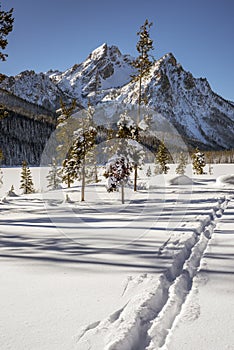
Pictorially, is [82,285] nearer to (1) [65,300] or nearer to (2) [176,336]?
(1) [65,300]

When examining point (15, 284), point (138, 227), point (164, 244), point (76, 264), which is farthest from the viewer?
point (138, 227)

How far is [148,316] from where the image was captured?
3.43 metres

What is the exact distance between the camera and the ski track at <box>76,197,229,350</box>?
112 inches

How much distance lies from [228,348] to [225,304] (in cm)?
101

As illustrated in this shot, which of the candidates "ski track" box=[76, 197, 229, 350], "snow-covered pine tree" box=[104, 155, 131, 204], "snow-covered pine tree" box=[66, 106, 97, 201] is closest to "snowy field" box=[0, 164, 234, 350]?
"ski track" box=[76, 197, 229, 350]

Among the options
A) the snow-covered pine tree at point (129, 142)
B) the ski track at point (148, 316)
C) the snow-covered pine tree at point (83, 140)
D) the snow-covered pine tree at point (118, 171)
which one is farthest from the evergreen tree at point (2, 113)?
the ski track at point (148, 316)

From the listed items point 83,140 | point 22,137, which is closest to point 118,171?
point 83,140

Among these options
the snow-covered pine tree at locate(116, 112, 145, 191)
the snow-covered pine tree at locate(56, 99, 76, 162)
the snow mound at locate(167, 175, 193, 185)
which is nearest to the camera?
the snow-covered pine tree at locate(116, 112, 145, 191)

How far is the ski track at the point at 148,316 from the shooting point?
2.86 m

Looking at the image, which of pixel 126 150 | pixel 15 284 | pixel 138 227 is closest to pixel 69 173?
pixel 126 150

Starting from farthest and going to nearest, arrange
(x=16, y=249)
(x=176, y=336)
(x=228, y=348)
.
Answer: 1. (x=16, y=249)
2. (x=176, y=336)
3. (x=228, y=348)

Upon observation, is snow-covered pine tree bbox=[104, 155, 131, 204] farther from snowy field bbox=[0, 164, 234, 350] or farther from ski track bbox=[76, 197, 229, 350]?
ski track bbox=[76, 197, 229, 350]

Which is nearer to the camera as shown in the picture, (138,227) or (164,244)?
(164,244)

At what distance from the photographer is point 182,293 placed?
4090 mm
